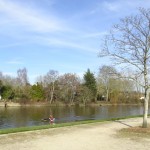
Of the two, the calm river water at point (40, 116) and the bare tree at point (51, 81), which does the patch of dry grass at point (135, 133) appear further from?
the bare tree at point (51, 81)

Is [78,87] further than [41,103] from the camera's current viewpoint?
Yes

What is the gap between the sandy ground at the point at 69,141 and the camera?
12.4 metres

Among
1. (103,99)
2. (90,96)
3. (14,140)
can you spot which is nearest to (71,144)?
(14,140)

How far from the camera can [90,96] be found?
88.7 meters

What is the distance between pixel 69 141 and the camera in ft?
44.9

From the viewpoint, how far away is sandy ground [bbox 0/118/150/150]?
40.6ft

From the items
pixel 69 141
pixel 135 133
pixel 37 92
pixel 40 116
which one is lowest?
pixel 40 116

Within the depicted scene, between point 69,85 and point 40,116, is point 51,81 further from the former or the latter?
point 40,116

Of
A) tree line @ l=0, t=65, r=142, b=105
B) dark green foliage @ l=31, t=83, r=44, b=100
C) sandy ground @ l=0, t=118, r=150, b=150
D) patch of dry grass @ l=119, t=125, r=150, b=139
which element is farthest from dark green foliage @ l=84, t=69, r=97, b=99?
sandy ground @ l=0, t=118, r=150, b=150

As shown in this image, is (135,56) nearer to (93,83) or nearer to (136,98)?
→ (93,83)

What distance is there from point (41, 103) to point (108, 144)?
230ft

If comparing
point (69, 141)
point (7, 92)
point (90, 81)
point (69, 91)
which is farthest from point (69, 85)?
point (69, 141)

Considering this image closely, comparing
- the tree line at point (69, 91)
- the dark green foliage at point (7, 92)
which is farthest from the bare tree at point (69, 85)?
the dark green foliage at point (7, 92)

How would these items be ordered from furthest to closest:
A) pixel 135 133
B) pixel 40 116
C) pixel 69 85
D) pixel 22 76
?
pixel 22 76 → pixel 69 85 → pixel 40 116 → pixel 135 133
